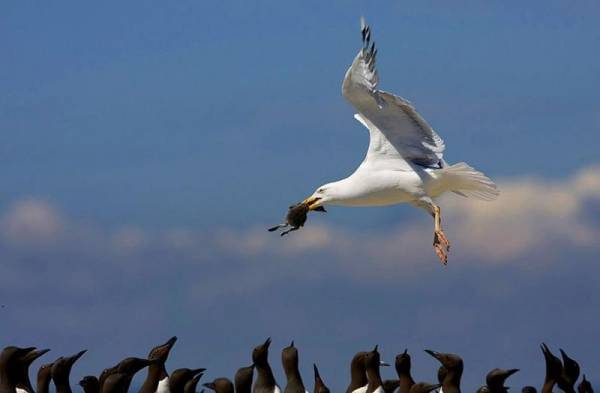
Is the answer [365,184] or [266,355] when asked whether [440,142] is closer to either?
[365,184]

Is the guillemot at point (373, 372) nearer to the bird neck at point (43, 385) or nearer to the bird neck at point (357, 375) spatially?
the bird neck at point (357, 375)

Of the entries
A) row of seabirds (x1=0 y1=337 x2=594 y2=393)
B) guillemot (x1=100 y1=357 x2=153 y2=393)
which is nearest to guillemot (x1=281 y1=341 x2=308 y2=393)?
row of seabirds (x1=0 y1=337 x2=594 y2=393)

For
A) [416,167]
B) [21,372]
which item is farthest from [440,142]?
[21,372]

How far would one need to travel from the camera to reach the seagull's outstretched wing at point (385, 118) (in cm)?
3033

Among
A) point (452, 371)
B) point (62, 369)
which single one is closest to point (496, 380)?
point (452, 371)

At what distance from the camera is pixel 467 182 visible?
31719 mm

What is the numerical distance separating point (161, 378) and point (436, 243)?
16.3 feet

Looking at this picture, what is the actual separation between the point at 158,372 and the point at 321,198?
4.96 m

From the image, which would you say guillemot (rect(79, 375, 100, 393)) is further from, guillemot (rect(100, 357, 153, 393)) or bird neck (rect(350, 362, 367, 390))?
bird neck (rect(350, 362, 367, 390))

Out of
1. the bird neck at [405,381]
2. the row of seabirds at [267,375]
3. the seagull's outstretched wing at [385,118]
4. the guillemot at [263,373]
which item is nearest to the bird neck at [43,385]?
the row of seabirds at [267,375]

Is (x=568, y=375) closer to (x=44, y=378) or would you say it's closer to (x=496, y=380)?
(x=496, y=380)

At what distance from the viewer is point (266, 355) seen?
96.0 ft

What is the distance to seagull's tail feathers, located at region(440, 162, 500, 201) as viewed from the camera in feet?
103

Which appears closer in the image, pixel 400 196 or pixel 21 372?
pixel 21 372
